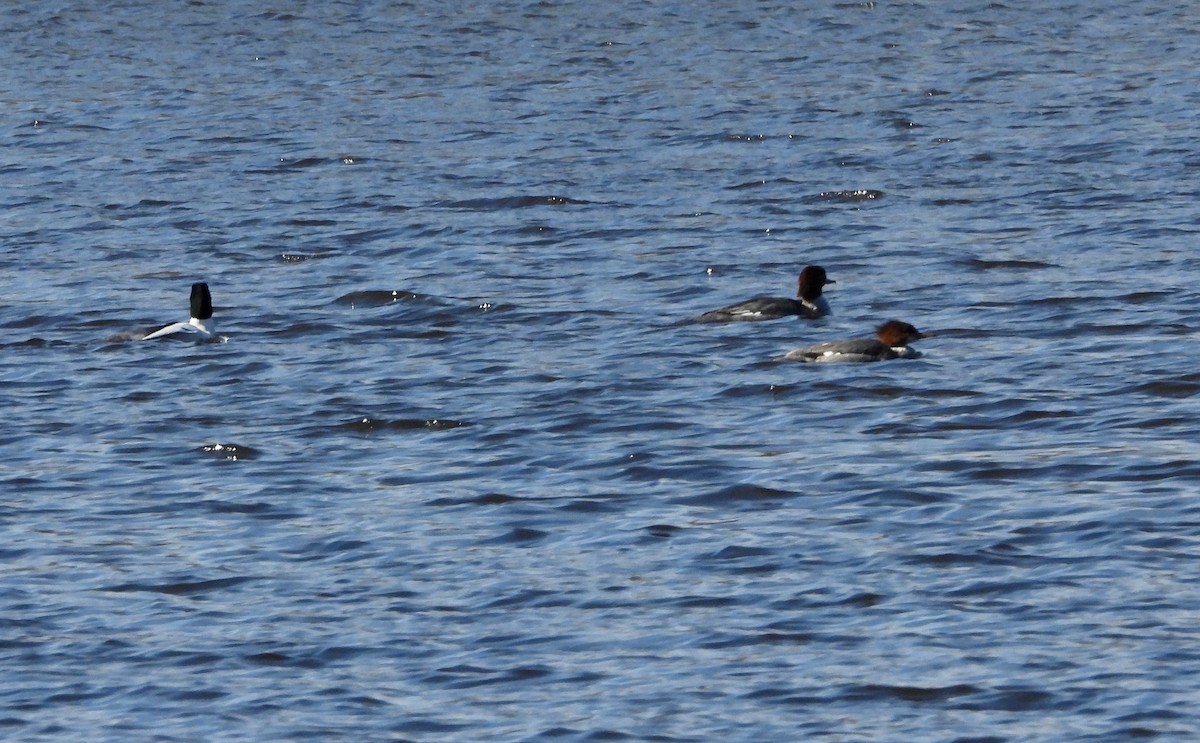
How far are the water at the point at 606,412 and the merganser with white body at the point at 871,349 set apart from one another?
181 millimetres

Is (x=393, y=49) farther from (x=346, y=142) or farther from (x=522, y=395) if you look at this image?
(x=522, y=395)

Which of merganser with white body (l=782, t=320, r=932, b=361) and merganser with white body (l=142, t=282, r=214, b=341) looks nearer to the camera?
merganser with white body (l=782, t=320, r=932, b=361)

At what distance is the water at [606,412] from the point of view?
10375mm

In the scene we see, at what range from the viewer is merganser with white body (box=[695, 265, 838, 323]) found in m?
18.7

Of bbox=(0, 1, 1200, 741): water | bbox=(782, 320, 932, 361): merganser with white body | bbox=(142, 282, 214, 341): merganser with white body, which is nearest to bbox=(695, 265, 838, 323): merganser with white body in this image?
bbox=(0, 1, 1200, 741): water

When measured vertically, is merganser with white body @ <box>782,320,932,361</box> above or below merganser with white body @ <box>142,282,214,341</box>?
below

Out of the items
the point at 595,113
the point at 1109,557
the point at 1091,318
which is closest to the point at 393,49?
the point at 595,113

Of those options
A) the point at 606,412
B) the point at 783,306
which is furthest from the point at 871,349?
the point at 606,412

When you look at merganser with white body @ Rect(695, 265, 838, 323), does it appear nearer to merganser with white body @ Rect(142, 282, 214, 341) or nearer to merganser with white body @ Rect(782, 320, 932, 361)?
merganser with white body @ Rect(782, 320, 932, 361)

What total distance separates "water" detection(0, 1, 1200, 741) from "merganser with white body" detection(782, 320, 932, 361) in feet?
0.59

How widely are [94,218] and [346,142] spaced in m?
4.94

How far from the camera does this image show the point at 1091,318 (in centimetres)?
1798

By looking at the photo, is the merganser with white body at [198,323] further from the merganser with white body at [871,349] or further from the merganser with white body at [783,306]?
the merganser with white body at [871,349]

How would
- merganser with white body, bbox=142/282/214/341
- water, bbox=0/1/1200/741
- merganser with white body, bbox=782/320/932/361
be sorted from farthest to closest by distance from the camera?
A: merganser with white body, bbox=142/282/214/341
merganser with white body, bbox=782/320/932/361
water, bbox=0/1/1200/741
